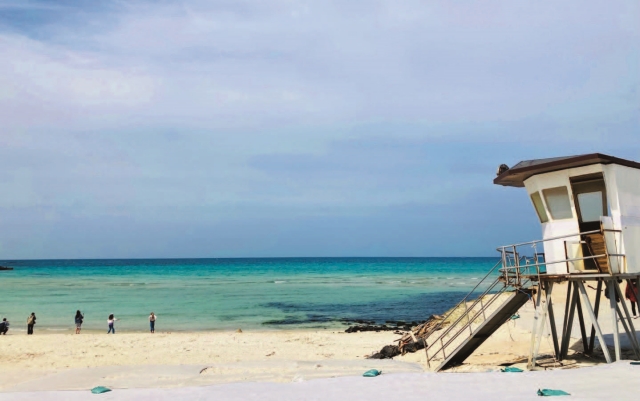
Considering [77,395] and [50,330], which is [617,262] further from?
[50,330]

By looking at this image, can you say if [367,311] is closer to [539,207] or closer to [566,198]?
[539,207]

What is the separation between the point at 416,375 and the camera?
10602mm

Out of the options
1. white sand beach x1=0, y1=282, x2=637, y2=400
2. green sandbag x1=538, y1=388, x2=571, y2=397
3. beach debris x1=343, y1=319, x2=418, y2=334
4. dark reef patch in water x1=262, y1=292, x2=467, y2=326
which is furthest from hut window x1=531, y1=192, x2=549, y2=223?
dark reef patch in water x1=262, y1=292, x2=467, y2=326

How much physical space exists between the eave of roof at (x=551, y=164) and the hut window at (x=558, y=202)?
0.64 m

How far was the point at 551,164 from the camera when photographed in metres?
14.8

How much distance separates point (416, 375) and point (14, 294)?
7037 centimetres

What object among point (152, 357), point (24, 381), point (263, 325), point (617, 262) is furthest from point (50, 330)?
point (617, 262)

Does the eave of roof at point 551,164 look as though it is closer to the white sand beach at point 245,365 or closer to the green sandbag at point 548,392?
the white sand beach at point 245,365

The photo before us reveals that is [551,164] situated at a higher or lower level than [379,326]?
higher

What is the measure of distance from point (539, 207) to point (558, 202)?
77 cm

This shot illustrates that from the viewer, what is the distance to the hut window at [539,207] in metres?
15.6

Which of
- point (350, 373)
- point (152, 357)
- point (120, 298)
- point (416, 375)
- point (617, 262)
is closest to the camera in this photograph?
point (416, 375)

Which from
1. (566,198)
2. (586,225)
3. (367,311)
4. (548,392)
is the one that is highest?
(566,198)

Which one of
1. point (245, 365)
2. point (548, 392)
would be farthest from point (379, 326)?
point (548, 392)
